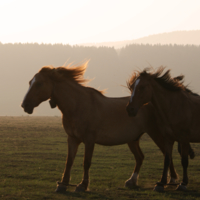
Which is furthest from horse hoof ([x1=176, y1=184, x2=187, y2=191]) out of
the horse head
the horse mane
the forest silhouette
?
the forest silhouette

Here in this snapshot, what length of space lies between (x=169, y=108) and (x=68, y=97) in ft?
7.33

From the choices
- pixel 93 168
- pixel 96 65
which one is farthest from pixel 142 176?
pixel 96 65

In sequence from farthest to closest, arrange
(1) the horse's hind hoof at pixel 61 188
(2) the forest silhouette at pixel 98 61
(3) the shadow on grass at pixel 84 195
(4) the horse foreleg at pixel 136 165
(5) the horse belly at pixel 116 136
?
(2) the forest silhouette at pixel 98 61 → (4) the horse foreleg at pixel 136 165 → (5) the horse belly at pixel 116 136 → (1) the horse's hind hoof at pixel 61 188 → (3) the shadow on grass at pixel 84 195

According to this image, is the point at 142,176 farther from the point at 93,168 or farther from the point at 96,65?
the point at 96,65

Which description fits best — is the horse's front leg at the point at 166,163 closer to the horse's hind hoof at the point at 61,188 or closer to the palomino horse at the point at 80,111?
the palomino horse at the point at 80,111

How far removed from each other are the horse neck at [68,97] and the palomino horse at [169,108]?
119 cm

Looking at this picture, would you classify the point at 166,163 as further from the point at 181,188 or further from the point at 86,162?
the point at 86,162

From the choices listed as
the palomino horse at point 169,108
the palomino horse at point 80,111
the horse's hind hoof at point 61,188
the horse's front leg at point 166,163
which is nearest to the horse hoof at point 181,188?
the palomino horse at point 169,108

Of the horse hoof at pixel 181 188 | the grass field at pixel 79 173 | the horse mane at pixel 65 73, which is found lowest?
the grass field at pixel 79 173

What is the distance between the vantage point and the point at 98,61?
139 meters

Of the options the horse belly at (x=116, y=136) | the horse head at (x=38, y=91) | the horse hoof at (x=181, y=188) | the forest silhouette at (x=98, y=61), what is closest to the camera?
the horse head at (x=38, y=91)

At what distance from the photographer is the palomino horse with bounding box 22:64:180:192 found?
722 centimetres

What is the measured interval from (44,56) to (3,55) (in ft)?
52.2

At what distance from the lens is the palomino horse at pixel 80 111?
722cm
